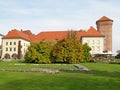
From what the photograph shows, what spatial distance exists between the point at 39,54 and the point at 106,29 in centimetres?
6222

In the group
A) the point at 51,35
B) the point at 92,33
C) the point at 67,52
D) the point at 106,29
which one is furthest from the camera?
the point at 51,35

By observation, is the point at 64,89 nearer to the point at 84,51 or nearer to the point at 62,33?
the point at 84,51

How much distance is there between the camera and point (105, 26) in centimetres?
11025

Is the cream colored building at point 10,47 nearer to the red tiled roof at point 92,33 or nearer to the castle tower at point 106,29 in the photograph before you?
the red tiled roof at point 92,33

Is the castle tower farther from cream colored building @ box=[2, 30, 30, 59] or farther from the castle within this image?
cream colored building @ box=[2, 30, 30, 59]

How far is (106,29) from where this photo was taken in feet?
361

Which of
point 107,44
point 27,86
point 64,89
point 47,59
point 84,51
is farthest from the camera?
point 107,44

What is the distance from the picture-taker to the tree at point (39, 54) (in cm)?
5104

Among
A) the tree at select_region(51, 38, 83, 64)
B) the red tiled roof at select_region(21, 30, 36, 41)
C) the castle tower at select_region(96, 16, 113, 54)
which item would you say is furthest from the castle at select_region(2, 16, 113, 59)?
Answer: the tree at select_region(51, 38, 83, 64)

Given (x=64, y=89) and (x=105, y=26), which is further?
(x=105, y=26)

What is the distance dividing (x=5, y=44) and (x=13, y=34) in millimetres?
4643

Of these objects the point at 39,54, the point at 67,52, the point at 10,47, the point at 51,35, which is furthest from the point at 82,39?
the point at 39,54

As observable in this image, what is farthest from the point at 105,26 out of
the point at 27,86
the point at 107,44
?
the point at 27,86

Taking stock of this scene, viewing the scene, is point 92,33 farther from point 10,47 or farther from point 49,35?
point 10,47
